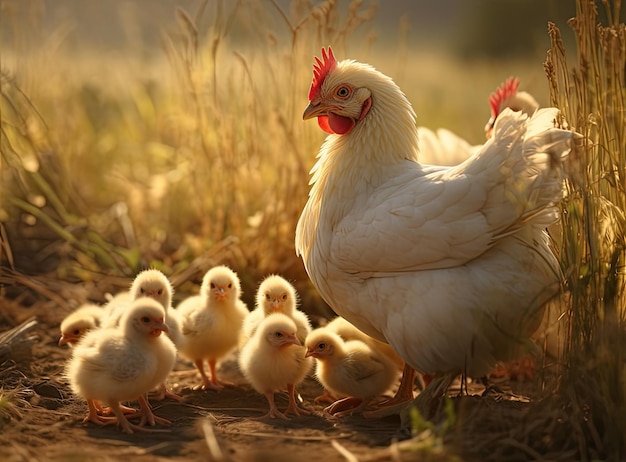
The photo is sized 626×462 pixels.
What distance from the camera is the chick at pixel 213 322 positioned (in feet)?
17.0

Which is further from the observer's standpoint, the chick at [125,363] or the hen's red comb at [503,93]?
the hen's red comb at [503,93]

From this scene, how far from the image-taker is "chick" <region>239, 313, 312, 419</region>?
471 centimetres

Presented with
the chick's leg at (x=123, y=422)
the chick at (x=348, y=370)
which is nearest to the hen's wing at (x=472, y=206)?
the chick at (x=348, y=370)

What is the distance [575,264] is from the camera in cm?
400

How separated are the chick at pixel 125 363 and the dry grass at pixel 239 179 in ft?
5.19

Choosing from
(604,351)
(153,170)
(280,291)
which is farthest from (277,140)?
(604,351)

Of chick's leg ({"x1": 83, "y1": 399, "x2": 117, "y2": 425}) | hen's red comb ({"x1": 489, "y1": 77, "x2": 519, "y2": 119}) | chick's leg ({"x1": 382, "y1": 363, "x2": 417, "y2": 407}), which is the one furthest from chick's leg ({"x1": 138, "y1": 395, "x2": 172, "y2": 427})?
hen's red comb ({"x1": 489, "y1": 77, "x2": 519, "y2": 119})

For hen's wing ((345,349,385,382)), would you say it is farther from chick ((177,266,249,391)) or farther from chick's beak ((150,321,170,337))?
chick's beak ((150,321,170,337))

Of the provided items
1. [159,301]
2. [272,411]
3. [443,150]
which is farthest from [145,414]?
[443,150]

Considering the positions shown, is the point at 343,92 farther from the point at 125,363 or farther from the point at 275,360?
the point at 125,363

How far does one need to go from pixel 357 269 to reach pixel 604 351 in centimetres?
130

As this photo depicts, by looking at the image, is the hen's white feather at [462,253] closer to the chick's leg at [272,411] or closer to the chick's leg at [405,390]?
the chick's leg at [405,390]

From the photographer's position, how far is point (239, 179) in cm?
685

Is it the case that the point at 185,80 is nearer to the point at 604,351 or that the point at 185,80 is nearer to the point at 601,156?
the point at 601,156
